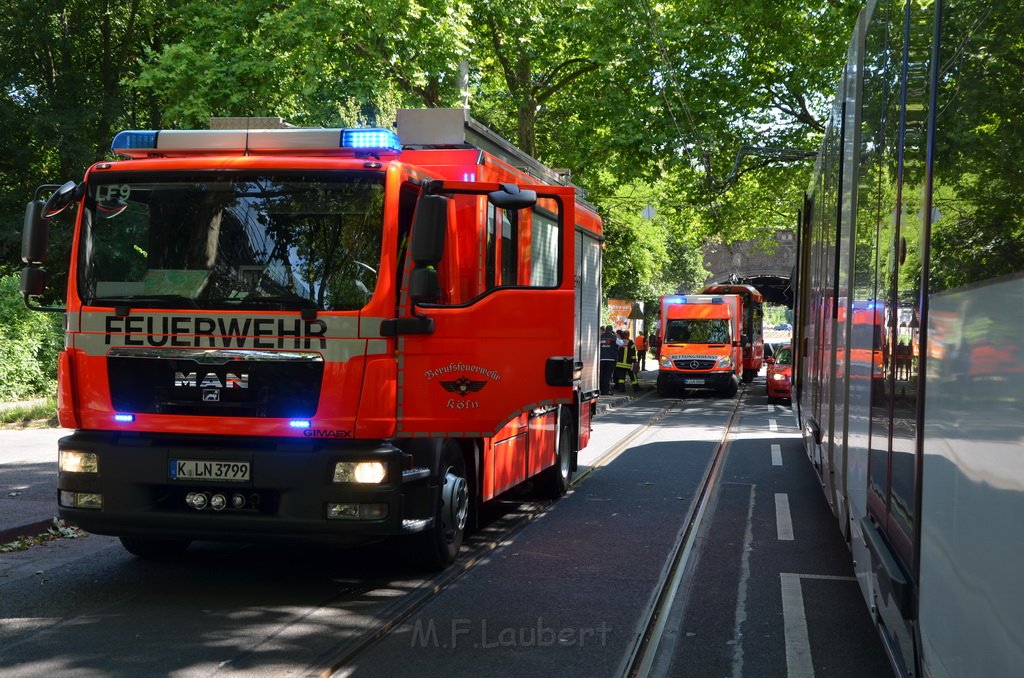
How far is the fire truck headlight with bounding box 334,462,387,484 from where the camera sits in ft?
21.2

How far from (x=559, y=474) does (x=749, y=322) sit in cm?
2639

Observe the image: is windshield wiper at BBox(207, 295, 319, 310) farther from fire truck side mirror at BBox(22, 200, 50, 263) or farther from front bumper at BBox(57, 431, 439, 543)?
fire truck side mirror at BBox(22, 200, 50, 263)

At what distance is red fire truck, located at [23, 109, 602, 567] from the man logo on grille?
14 millimetres

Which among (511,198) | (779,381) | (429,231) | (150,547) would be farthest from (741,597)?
(779,381)

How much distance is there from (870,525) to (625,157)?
21.7 metres

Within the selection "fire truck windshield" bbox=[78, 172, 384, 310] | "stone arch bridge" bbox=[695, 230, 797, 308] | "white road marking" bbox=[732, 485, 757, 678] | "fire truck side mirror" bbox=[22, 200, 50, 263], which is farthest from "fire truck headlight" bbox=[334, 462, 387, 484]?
"stone arch bridge" bbox=[695, 230, 797, 308]

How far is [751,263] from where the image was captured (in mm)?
65062

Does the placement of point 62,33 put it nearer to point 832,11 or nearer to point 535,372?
point 832,11

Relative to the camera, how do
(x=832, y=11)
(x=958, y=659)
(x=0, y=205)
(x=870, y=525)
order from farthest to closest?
1. (x=0, y=205)
2. (x=832, y=11)
3. (x=870, y=525)
4. (x=958, y=659)

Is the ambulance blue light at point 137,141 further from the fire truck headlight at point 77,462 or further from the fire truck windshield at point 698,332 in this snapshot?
the fire truck windshield at point 698,332

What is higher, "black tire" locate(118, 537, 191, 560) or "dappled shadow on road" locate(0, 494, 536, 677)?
"black tire" locate(118, 537, 191, 560)

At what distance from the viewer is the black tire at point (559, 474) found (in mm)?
10727

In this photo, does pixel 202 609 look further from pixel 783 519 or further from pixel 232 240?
pixel 783 519

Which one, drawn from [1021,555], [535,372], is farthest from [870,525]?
[535,372]
